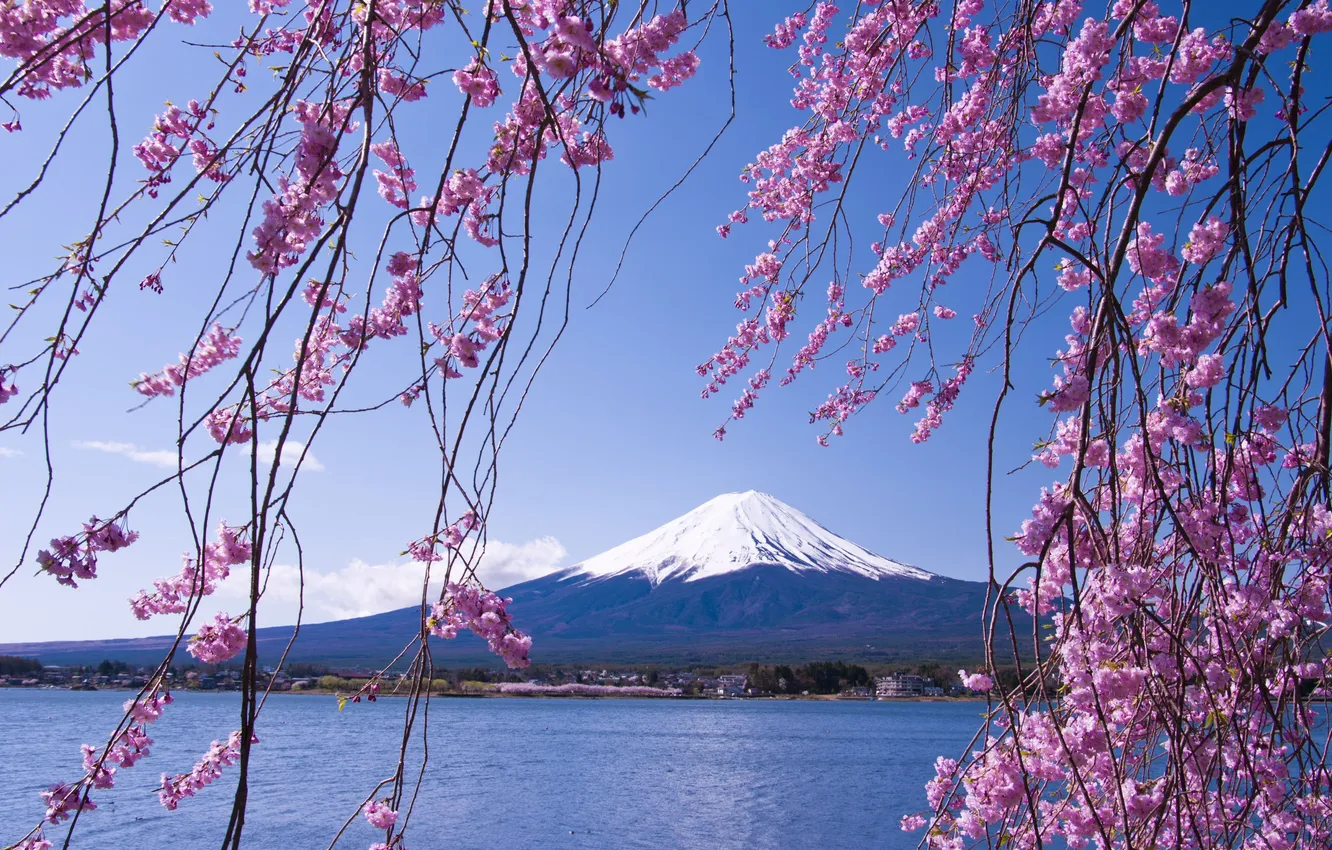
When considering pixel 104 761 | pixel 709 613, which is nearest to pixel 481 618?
pixel 104 761

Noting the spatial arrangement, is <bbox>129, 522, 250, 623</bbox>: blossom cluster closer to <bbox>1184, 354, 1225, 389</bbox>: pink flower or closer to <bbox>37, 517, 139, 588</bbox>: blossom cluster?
<bbox>37, 517, 139, 588</bbox>: blossom cluster

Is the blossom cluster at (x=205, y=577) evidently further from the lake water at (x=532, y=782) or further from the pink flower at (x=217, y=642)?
the lake water at (x=532, y=782)

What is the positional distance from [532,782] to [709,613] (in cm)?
8046

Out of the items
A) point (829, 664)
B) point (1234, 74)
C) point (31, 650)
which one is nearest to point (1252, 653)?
point (1234, 74)

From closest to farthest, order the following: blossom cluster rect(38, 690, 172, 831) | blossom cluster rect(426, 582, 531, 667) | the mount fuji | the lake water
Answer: blossom cluster rect(38, 690, 172, 831) → blossom cluster rect(426, 582, 531, 667) → the lake water → the mount fuji

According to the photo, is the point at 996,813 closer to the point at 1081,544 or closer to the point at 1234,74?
the point at 1081,544

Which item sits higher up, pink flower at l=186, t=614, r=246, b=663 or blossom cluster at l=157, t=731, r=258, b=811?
pink flower at l=186, t=614, r=246, b=663

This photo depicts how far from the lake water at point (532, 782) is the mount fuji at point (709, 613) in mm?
30758

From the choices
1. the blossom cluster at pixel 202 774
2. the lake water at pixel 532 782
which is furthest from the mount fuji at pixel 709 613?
the blossom cluster at pixel 202 774

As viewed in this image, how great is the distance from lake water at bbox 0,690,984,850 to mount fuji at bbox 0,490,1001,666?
30.8m

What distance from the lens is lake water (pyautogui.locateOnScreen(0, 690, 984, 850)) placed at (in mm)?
15297

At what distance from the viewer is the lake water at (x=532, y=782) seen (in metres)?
15.3

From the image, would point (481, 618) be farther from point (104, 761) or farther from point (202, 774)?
point (202, 774)

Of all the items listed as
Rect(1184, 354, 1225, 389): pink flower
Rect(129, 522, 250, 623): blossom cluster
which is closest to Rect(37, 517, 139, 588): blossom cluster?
Rect(129, 522, 250, 623): blossom cluster
